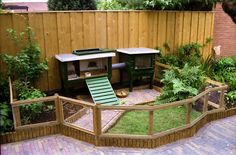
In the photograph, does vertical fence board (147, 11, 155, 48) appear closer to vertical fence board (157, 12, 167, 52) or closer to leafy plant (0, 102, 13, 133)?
vertical fence board (157, 12, 167, 52)

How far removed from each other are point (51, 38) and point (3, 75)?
4.24 feet

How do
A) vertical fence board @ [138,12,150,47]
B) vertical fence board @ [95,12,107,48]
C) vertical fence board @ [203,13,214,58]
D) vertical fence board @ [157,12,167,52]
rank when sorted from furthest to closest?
vertical fence board @ [203,13,214,58] → vertical fence board @ [157,12,167,52] → vertical fence board @ [138,12,150,47] → vertical fence board @ [95,12,107,48]

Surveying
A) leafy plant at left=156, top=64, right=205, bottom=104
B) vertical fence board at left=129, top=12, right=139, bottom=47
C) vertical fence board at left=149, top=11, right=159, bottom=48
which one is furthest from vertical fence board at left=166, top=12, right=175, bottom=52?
leafy plant at left=156, top=64, right=205, bottom=104

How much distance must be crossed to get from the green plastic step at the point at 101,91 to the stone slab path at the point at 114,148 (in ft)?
4.05

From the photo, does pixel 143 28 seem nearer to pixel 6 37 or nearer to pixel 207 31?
pixel 207 31

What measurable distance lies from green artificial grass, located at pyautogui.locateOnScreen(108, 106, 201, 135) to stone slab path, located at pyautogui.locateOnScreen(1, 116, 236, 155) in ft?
1.06

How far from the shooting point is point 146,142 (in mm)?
4578

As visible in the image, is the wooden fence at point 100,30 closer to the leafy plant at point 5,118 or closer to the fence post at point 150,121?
the leafy plant at point 5,118

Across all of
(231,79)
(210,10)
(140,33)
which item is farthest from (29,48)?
(210,10)

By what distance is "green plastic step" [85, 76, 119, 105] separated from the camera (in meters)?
5.78

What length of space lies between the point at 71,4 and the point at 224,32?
5.21m

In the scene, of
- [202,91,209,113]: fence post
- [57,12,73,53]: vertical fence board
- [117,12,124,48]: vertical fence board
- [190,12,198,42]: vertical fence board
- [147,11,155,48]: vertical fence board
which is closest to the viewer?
[202,91,209,113]: fence post

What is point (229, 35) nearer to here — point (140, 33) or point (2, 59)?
point (140, 33)

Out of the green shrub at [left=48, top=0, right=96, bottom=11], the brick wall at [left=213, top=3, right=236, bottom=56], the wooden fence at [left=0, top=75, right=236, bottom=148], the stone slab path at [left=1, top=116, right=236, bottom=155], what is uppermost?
the green shrub at [left=48, top=0, right=96, bottom=11]
